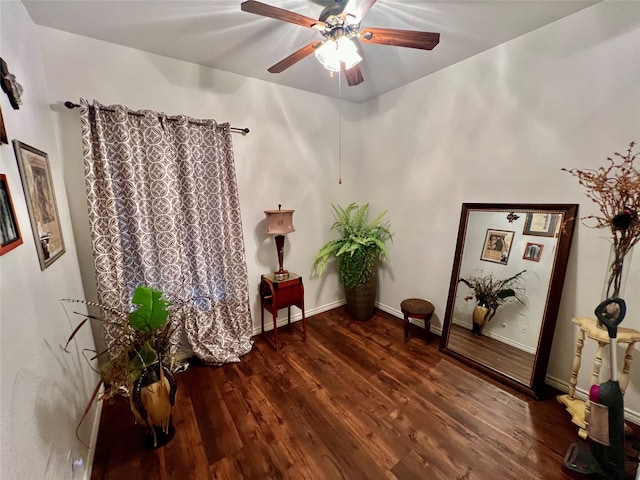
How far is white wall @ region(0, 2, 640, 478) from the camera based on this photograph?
59.5 inches

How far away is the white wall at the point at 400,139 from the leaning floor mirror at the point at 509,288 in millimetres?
115

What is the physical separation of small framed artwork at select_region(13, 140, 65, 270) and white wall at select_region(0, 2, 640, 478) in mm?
76

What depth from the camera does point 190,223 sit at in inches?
85.0

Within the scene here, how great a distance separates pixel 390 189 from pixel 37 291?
2872mm

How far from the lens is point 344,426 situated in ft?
5.47

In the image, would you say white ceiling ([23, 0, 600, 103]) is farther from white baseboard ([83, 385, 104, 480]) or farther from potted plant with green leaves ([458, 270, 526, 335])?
white baseboard ([83, 385, 104, 480])

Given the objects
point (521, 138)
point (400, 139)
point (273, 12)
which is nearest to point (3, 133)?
point (273, 12)

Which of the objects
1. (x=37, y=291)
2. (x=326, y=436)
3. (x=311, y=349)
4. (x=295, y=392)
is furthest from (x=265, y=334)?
(x=37, y=291)

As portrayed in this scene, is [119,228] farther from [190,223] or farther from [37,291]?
[37,291]

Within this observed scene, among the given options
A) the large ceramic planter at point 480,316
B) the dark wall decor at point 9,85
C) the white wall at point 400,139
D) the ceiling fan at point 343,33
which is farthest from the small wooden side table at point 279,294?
the dark wall decor at point 9,85

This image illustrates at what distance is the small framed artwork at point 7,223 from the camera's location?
874 mm

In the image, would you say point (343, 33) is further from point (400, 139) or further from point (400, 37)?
point (400, 139)

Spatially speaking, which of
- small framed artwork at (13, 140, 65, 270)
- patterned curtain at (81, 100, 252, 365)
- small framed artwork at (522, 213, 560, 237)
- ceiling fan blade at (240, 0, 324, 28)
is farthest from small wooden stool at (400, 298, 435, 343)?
small framed artwork at (13, 140, 65, 270)

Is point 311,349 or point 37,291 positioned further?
point 311,349
